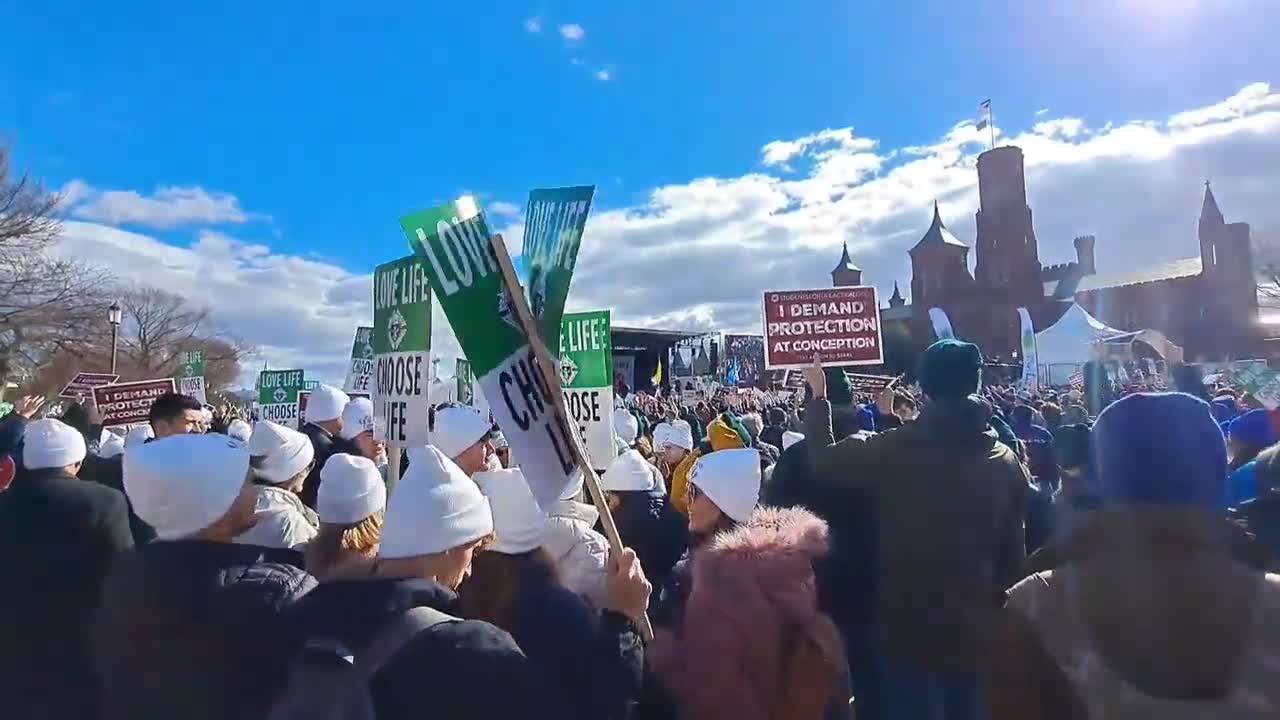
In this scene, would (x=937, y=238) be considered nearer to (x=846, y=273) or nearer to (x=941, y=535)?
(x=846, y=273)

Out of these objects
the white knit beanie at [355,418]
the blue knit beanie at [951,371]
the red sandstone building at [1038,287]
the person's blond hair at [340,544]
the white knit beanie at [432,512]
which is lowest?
the person's blond hair at [340,544]

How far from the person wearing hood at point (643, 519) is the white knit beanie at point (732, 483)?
1.30m

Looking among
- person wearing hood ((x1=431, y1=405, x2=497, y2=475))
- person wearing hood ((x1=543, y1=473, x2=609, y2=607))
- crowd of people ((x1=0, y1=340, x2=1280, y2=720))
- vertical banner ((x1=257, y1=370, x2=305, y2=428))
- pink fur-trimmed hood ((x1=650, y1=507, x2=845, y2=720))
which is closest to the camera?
crowd of people ((x1=0, y1=340, x2=1280, y2=720))

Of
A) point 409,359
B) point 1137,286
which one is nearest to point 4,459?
point 409,359

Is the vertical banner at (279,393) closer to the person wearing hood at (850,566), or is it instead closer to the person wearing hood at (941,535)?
the person wearing hood at (850,566)

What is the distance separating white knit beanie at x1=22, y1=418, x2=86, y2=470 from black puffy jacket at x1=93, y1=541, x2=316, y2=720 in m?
1.98

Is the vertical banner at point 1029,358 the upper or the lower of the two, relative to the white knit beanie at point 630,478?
upper

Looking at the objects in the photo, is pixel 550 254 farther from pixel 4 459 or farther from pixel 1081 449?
pixel 4 459

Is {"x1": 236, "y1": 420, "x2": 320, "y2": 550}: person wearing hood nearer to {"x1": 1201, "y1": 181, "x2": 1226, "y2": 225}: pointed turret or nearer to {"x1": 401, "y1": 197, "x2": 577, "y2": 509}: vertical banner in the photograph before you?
{"x1": 401, "y1": 197, "x2": 577, "y2": 509}: vertical banner

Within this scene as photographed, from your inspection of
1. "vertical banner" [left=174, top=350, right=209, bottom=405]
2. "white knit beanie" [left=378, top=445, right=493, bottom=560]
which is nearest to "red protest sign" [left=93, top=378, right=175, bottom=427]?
"vertical banner" [left=174, top=350, right=209, bottom=405]

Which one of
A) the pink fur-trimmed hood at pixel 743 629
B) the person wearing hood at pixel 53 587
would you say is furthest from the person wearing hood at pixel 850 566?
the person wearing hood at pixel 53 587

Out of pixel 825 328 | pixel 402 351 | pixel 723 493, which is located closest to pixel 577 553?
pixel 723 493

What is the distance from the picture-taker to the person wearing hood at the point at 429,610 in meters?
1.99

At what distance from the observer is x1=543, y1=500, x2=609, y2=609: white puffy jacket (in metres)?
3.18
